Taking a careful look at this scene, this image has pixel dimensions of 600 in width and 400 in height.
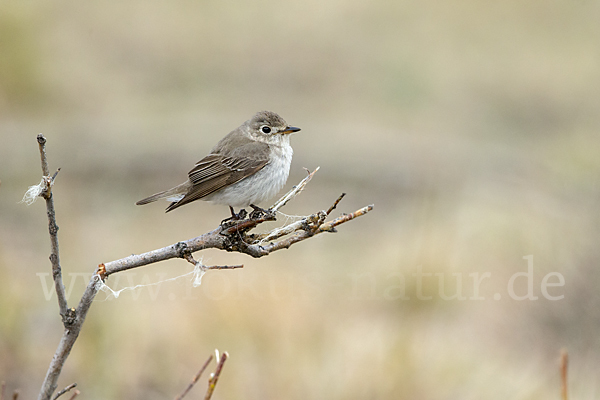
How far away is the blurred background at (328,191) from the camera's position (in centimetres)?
535

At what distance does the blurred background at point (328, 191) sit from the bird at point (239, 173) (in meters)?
1.69

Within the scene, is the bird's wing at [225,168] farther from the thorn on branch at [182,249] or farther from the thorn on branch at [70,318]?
the thorn on branch at [70,318]

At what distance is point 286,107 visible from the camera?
14.2 metres

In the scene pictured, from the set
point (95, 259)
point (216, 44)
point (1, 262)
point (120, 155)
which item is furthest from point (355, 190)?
point (216, 44)

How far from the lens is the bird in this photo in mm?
3789

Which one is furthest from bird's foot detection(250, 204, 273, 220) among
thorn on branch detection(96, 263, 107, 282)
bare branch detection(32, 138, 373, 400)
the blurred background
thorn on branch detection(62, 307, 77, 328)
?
the blurred background

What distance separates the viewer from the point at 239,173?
3893 millimetres

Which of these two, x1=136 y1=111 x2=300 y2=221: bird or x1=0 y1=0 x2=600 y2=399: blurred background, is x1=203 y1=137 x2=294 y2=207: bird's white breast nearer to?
x1=136 y1=111 x2=300 y2=221: bird

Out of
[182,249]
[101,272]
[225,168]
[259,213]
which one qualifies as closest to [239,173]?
[225,168]

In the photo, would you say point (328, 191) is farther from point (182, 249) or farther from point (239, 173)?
point (182, 249)

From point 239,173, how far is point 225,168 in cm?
9

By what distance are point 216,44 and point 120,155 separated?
24.1 ft

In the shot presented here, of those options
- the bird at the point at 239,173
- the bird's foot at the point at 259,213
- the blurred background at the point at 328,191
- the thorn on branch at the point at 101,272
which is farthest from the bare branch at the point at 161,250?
the blurred background at the point at 328,191

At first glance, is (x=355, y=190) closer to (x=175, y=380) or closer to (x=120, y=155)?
(x=120, y=155)
